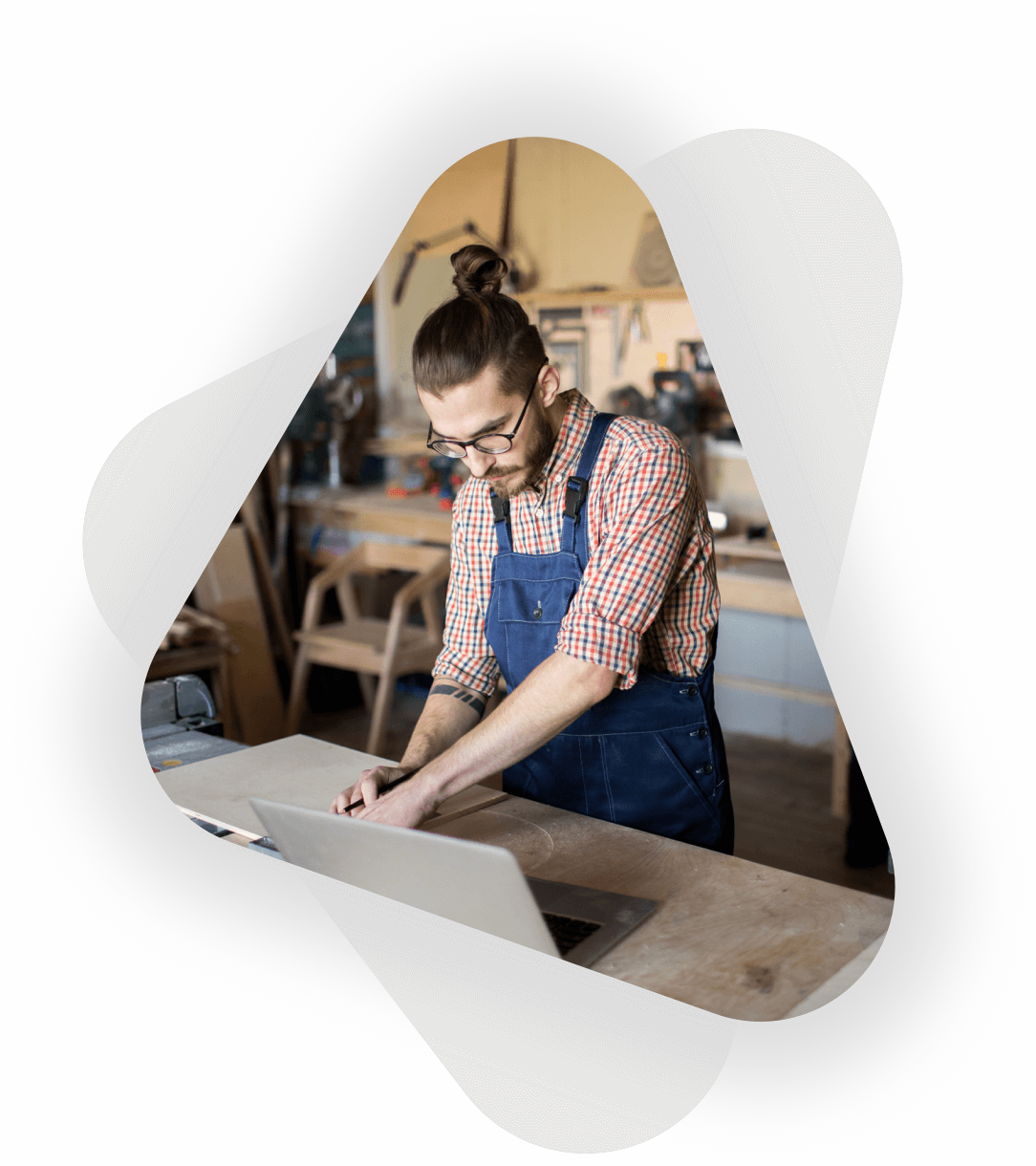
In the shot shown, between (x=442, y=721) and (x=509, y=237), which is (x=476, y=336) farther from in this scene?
→ (x=509, y=237)

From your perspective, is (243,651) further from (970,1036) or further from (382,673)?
(970,1036)

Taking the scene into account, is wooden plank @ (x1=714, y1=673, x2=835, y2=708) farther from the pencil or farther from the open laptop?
the open laptop

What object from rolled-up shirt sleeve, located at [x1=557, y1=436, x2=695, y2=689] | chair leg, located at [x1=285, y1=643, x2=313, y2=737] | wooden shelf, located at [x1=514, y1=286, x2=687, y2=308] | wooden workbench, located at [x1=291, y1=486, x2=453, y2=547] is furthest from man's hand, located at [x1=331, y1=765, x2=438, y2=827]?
wooden shelf, located at [x1=514, y1=286, x2=687, y2=308]

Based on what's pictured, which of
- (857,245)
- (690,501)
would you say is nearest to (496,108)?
(857,245)

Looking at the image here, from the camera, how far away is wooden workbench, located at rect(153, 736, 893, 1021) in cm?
104

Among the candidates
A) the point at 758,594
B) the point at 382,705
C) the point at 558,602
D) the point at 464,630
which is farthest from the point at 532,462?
the point at 382,705

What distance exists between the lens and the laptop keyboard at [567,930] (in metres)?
1.11

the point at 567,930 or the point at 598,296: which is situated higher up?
the point at 598,296

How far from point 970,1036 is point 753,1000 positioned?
0.80ft

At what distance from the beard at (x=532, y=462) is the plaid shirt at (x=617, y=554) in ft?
0.05

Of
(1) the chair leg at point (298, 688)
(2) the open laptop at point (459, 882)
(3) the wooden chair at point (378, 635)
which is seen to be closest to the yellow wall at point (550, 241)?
(3) the wooden chair at point (378, 635)

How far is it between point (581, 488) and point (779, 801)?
2253 millimetres

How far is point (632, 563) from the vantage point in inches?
55.4

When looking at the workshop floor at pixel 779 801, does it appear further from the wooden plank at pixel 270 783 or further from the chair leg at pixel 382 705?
the wooden plank at pixel 270 783
